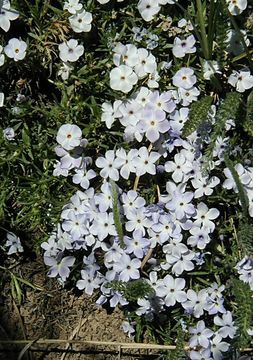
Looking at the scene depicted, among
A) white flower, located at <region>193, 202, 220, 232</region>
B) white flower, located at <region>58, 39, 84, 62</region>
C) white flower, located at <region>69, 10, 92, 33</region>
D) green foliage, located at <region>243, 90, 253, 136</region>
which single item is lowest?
white flower, located at <region>193, 202, 220, 232</region>

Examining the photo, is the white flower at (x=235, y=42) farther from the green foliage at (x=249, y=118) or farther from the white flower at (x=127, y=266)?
the white flower at (x=127, y=266)

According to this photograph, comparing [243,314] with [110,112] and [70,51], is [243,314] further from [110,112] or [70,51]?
[70,51]

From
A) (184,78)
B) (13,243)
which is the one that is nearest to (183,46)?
(184,78)

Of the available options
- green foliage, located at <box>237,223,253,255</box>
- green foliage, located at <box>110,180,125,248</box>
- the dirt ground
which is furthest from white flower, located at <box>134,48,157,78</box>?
the dirt ground

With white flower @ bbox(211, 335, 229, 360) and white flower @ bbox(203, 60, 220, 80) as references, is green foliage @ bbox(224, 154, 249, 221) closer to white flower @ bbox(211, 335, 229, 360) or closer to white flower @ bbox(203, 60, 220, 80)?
white flower @ bbox(203, 60, 220, 80)

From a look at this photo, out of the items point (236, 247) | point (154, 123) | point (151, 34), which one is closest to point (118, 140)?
point (154, 123)
